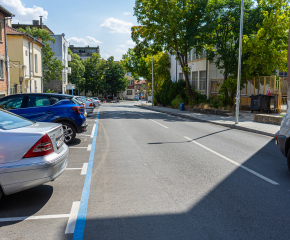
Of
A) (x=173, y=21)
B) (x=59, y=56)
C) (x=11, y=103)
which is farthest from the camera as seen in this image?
(x=59, y=56)

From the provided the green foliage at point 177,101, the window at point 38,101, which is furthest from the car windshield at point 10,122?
the green foliage at point 177,101

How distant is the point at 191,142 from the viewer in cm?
1050

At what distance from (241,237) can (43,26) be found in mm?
67786

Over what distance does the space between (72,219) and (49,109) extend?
5.92 m

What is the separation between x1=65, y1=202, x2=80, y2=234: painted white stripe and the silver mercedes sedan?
0.59m

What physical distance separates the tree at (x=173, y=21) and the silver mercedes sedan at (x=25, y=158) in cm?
2365

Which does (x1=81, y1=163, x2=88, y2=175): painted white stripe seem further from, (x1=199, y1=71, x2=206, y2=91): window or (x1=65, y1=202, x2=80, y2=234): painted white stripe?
(x1=199, y1=71, x2=206, y2=91): window

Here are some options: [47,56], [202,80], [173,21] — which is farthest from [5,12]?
[202,80]

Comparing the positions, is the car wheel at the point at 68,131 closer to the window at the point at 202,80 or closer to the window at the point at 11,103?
the window at the point at 11,103

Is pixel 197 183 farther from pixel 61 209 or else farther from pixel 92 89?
pixel 92 89

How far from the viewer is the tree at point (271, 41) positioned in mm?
20812

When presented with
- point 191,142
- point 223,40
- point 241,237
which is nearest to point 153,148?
point 191,142

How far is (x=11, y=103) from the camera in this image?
29.8ft

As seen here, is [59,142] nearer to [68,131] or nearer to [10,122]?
[10,122]
